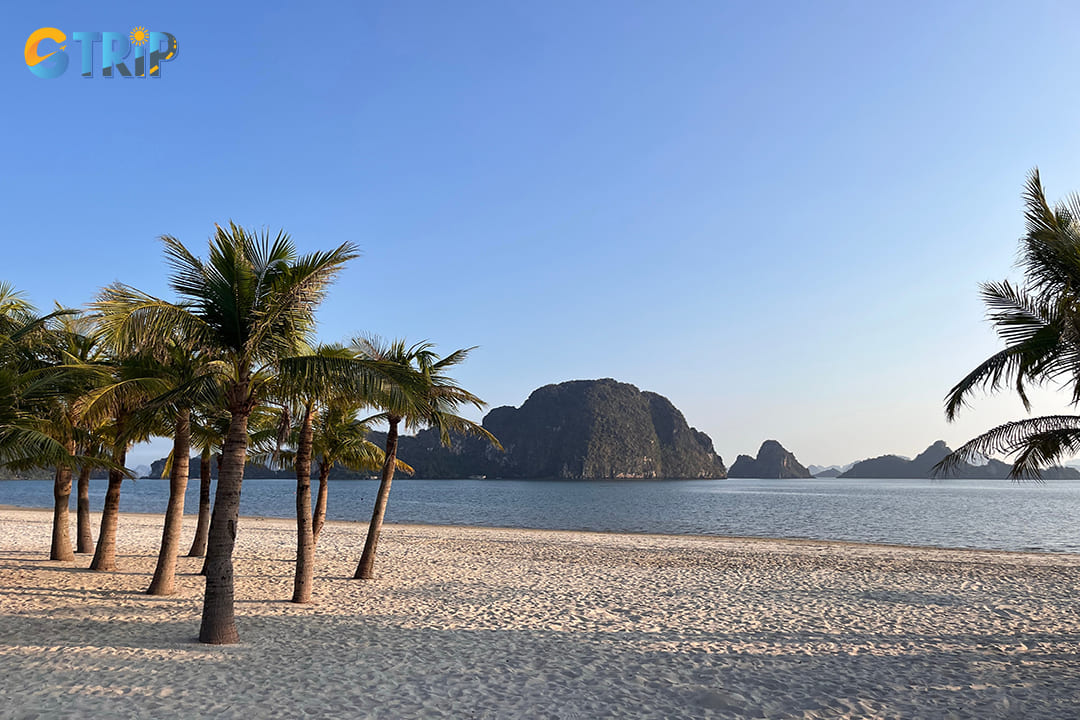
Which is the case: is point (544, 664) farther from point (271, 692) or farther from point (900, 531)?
point (900, 531)

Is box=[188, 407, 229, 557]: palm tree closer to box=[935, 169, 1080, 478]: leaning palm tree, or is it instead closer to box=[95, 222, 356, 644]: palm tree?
box=[95, 222, 356, 644]: palm tree

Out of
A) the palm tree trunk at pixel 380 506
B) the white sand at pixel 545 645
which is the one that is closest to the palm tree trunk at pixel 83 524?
the white sand at pixel 545 645

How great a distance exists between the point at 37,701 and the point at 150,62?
502 inches

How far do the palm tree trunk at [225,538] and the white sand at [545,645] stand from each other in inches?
13.2

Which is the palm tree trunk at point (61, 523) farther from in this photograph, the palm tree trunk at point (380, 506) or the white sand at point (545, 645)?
the palm tree trunk at point (380, 506)

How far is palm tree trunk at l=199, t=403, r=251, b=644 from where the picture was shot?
820 centimetres

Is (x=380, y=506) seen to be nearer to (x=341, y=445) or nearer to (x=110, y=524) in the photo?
(x=341, y=445)

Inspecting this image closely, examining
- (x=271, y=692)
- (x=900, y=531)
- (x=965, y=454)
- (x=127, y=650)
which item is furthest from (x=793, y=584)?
(x=900, y=531)

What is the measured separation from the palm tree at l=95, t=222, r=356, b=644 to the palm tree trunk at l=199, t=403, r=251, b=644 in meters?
0.01

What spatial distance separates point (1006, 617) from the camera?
11.5 metres

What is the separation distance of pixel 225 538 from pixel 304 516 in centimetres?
335

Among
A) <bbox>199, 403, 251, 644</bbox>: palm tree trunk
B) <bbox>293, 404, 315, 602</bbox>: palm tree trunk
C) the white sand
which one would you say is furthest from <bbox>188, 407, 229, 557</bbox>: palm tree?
<bbox>199, 403, 251, 644</bbox>: palm tree trunk

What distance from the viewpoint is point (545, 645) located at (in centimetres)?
912

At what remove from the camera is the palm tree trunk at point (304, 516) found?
11500 mm
